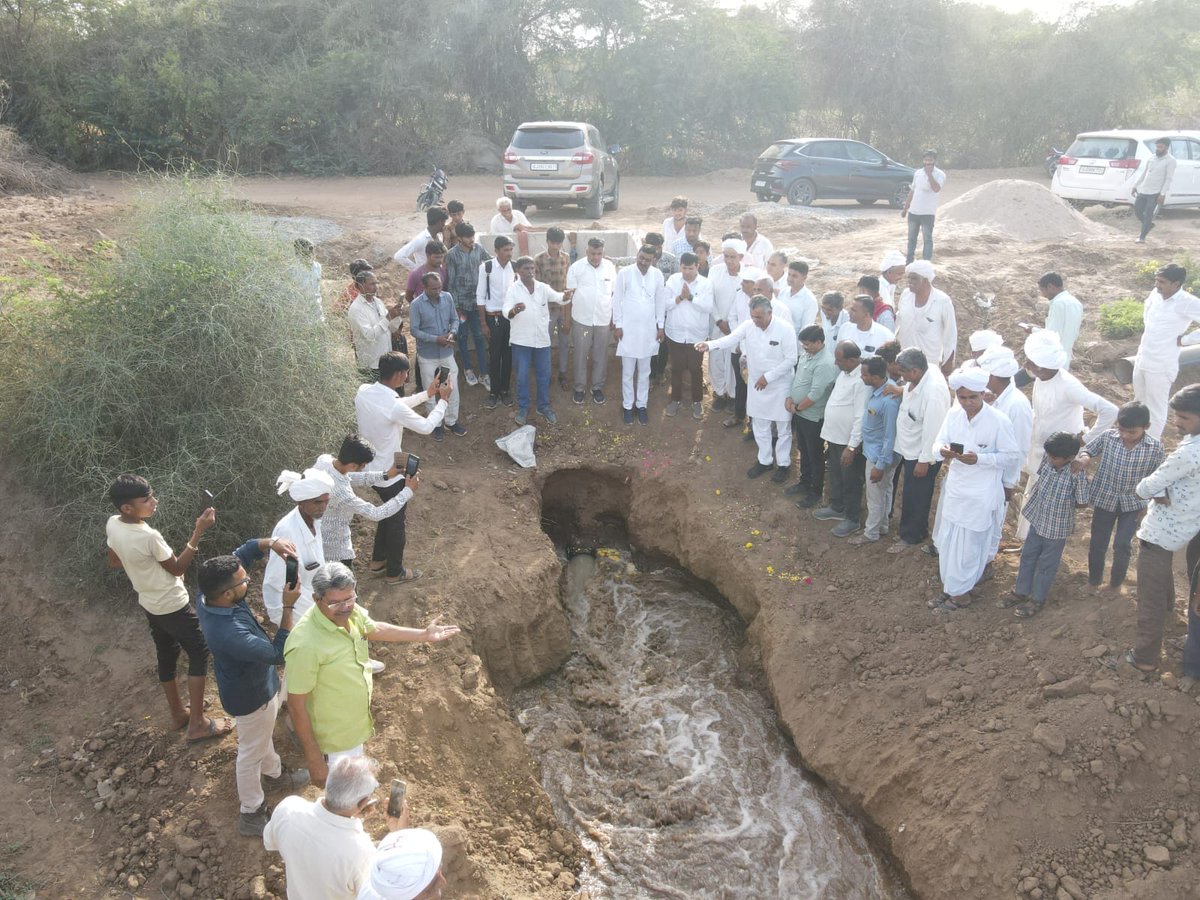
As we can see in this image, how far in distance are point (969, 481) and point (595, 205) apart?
34.0ft

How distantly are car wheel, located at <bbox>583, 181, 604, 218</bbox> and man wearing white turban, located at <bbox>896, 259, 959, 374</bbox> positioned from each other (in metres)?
8.24

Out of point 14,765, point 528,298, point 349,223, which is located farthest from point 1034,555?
point 349,223

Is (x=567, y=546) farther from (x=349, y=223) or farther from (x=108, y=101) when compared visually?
(x=108, y=101)

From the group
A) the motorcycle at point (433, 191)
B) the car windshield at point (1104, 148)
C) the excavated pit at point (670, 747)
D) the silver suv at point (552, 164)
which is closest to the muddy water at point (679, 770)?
the excavated pit at point (670, 747)

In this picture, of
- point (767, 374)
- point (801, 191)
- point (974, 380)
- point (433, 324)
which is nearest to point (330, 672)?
point (433, 324)

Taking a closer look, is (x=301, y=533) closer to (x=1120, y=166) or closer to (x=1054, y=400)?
(x=1054, y=400)

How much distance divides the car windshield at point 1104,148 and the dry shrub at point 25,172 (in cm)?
1731

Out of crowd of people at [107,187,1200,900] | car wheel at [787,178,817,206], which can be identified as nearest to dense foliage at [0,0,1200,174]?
car wheel at [787,178,817,206]

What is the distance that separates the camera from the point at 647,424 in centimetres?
846

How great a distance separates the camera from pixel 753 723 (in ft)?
20.6

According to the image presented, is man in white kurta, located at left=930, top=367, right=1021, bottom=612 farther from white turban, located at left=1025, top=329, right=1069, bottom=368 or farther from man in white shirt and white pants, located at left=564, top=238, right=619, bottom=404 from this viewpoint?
man in white shirt and white pants, located at left=564, top=238, right=619, bottom=404

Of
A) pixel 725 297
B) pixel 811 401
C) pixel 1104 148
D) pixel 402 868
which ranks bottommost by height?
pixel 402 868

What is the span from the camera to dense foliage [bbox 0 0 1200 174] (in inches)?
674

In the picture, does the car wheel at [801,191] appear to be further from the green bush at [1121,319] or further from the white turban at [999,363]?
the white turban at [999,363]
